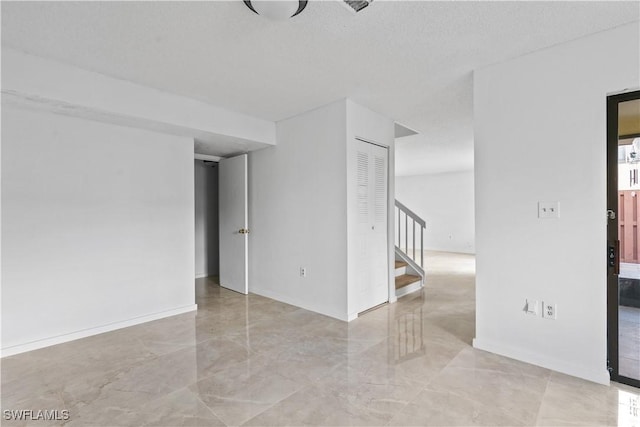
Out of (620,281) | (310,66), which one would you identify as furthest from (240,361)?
(620,281)

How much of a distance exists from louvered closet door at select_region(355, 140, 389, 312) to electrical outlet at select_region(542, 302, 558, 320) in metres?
1.80

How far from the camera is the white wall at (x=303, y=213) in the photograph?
142 inches

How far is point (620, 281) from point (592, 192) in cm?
69

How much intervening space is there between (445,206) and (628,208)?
Answer: 7.69 m

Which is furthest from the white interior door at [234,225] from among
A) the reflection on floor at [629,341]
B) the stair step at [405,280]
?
the reflection on floor at [629,341]

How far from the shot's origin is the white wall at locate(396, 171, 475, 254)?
30.4 feet

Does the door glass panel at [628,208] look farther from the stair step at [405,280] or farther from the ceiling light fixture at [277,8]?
the stair step at [405,280]

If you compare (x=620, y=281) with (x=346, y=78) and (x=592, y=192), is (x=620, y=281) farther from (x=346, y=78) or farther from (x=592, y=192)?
(x=346, y=78)

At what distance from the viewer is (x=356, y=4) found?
1.92 m

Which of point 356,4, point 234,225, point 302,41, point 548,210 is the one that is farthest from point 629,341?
point 234,225

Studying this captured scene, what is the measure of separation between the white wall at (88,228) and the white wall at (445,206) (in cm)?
783

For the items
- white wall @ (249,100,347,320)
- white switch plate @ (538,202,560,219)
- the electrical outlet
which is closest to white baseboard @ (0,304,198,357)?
white wall @ (249,100,347,320)

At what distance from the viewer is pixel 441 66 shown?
9.02ft

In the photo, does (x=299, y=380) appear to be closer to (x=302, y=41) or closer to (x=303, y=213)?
(x=303, y=213)
